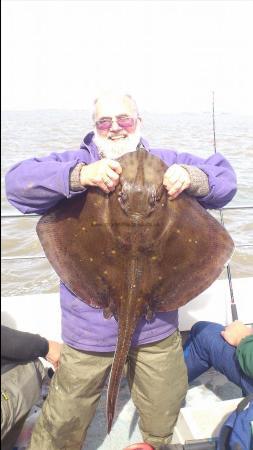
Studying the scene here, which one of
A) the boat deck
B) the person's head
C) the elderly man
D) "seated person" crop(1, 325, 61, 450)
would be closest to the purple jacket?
the elderly man

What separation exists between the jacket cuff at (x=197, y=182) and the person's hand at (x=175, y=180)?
0.16 ft

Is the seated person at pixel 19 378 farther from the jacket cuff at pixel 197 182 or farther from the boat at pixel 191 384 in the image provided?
the jacket cuff at pixel 197 182

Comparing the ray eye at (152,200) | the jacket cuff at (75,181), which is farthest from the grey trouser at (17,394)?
the ray eye at (152,200)

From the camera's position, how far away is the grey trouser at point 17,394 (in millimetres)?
2461

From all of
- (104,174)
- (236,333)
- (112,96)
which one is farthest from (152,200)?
(236,333)

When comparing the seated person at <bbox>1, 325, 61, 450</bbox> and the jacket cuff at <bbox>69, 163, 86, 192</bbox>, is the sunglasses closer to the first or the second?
the jacket cuff at <bbox>69, 163, 86, 192</bbox>

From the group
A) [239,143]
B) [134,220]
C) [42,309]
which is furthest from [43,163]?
[239,143]

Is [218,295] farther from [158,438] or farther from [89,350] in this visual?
[89,350]

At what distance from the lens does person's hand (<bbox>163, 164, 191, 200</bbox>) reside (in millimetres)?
2244

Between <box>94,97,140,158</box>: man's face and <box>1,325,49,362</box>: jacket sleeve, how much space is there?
1.20m

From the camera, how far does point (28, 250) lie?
28.6ft

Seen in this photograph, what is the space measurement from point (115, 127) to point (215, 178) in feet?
2.24

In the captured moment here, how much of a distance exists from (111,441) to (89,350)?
1092 millimetres

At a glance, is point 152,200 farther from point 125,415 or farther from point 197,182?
point 125,415
